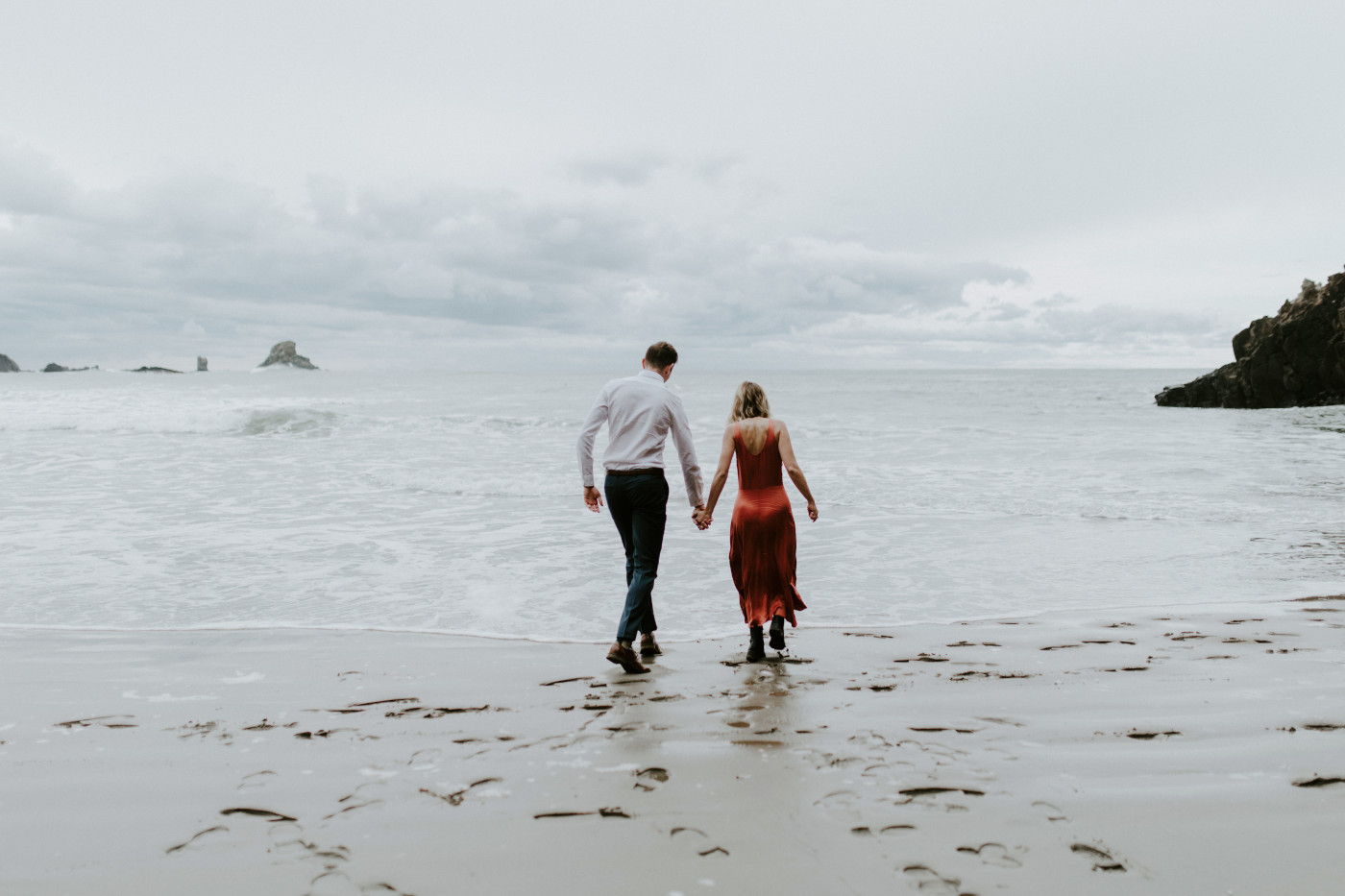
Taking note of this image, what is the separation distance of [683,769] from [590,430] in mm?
2639

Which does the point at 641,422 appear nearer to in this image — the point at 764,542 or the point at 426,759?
the point at 764,542

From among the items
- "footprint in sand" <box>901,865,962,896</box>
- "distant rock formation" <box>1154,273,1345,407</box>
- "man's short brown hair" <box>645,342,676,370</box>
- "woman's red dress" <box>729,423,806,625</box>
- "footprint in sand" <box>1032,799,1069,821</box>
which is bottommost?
"footprint in sand" <box>901,865,962,896</box>

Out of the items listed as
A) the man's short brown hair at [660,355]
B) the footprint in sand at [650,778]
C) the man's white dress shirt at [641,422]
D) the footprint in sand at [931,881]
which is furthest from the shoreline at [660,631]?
the footprint in sand at [931,881]

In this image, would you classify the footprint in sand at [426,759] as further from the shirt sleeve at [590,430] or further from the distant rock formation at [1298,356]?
the distant rock formation at [1298,356]

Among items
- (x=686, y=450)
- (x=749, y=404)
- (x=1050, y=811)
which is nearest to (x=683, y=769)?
(x=1050, y=811)

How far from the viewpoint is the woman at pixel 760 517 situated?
17.8ft

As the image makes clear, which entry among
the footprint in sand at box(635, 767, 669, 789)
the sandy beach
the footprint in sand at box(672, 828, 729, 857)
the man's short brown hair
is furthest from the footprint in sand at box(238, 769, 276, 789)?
the man's short brown hair

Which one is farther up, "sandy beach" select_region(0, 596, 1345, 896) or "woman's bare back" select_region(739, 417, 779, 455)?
"woman's bare back" select_region(739, 417, 779, 455)

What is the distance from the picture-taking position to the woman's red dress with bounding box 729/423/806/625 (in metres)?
5.49

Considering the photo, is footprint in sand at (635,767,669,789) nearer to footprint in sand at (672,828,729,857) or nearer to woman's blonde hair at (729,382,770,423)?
footprint in sand at (672,828,729,857)

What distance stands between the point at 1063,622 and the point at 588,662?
3662 mm

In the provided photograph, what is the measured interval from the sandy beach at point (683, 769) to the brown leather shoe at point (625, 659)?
168mm

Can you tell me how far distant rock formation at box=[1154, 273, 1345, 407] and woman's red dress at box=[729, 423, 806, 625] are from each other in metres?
36.5

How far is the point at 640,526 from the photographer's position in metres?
5.37
